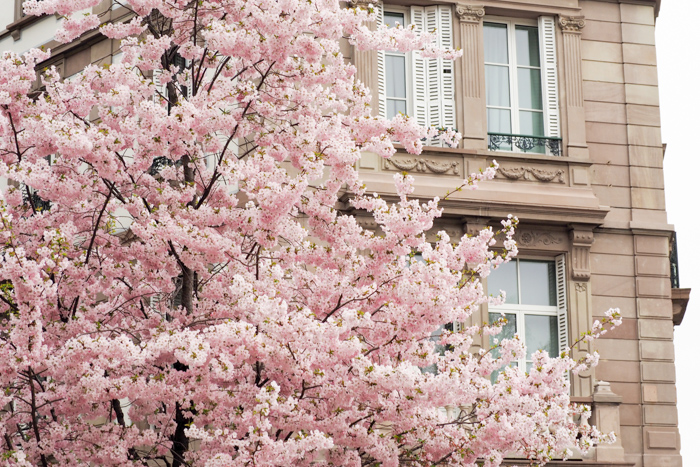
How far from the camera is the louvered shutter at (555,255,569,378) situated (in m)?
18.7

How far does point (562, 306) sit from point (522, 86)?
3707mm

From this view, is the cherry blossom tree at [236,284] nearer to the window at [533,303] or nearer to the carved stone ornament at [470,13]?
the window at [533,303]

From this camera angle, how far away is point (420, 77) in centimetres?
1956

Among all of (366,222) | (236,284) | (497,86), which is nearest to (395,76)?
(497,86)

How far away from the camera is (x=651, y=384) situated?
734 inches

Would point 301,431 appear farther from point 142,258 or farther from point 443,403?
point 142,258

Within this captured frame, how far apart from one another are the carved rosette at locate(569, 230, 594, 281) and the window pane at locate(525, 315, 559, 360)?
0.79 metres

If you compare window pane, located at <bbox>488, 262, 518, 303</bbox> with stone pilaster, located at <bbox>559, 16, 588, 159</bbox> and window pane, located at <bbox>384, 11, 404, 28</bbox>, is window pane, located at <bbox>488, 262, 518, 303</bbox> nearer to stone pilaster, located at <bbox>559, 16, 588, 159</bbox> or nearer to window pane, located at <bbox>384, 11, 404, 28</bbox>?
stone pilaster, located at <bbox>559, 16, 588, 159</bbox>

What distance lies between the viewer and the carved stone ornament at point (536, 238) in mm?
18812

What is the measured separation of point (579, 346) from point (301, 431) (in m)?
7.65

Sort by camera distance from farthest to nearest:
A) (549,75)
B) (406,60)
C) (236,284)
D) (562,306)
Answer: (549,75) → (406,60) → (562,306) → (236,284)

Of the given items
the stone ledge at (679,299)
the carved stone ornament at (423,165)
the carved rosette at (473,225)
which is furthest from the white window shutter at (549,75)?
the stone ledge at (679,299)

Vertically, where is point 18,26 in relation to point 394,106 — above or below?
above

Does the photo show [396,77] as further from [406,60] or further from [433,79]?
[433,79]
